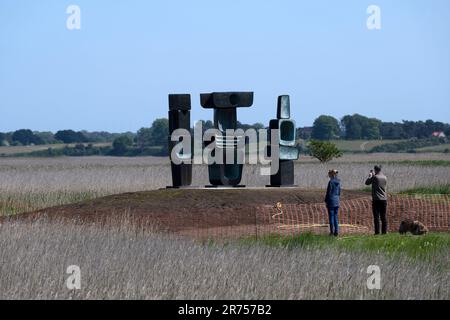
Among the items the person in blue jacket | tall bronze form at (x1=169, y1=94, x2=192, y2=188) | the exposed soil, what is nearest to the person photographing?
the person in blue jacket

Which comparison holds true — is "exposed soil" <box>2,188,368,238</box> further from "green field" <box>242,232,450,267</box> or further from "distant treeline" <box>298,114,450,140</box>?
"distant treeline" <box>298,114,450,140</box>

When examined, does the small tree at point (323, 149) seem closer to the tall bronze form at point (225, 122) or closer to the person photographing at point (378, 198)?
the tall bronze form at point (225, 122)

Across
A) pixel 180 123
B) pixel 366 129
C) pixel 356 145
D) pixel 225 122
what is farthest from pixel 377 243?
pixel 366 129

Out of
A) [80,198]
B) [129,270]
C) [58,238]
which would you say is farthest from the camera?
[80,198]

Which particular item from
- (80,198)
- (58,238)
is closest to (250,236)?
(58,238)

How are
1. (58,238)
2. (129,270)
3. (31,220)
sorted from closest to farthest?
(129,270) < (58,238) < (31,220)

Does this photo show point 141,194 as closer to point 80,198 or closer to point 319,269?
point 80,198

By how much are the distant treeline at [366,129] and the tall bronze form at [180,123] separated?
102 metres

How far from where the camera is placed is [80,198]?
3766 centimetres

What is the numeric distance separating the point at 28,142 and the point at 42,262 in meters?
148

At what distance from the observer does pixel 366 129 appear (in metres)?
144

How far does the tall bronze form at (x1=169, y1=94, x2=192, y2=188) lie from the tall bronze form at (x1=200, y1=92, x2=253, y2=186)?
0.56 m

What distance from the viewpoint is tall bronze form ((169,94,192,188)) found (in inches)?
1303
